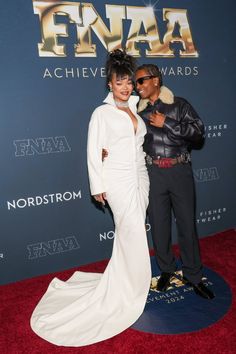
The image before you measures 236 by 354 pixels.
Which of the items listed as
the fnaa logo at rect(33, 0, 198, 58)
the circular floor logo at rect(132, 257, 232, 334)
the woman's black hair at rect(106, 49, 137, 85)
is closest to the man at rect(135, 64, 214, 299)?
the circular floor logo at rect(132, 257, 232, 334)

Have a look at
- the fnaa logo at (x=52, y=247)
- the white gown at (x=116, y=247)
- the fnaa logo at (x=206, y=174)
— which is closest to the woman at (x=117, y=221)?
the white gown at (x=116, y=247)

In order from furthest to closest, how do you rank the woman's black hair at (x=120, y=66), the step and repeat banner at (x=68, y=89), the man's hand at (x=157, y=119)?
the step and repeat banner at (x=68, y=89)
the man's hand at (x=157, y=119)
the woman's black hair at (x=120, y=66)

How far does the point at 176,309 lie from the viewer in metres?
2.77

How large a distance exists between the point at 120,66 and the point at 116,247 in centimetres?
138

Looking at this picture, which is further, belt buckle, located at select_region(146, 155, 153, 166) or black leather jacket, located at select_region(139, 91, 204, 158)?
belt buckle, located at select_region(146, 155, 153, 166)

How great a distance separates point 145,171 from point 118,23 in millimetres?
1467

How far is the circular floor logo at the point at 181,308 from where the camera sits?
8.39 ft

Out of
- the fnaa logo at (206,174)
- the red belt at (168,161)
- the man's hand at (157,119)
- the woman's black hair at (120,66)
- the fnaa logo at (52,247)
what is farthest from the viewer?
the fnaa logo at (206,174)

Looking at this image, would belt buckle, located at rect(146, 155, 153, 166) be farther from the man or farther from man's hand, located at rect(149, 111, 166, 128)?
man's hand, located at rect(149, 111, 166, 128)

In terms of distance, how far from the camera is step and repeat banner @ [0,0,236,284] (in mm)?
3027

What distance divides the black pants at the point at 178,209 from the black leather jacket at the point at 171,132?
0.14 m

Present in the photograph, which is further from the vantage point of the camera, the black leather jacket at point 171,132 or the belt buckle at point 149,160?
the belt buckle at point 149,160

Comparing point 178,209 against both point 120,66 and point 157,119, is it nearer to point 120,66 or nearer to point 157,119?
point 157,119

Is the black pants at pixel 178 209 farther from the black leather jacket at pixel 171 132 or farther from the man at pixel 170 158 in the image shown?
the black leather jacket at pixel 171 132
